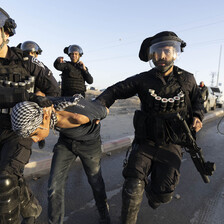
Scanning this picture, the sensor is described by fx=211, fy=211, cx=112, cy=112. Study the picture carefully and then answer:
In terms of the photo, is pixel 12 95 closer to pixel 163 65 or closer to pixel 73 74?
pixel 163 65

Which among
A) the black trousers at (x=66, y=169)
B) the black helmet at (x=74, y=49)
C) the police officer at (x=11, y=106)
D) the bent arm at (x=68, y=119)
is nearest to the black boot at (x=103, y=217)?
the black trousers at (x=66, y=169)

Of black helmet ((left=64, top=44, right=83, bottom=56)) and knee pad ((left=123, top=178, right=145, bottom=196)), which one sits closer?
knee pad ((left=123, top=178, right=145, bottom=196))

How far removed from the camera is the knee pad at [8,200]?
179cm

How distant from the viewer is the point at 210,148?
18.6 feet

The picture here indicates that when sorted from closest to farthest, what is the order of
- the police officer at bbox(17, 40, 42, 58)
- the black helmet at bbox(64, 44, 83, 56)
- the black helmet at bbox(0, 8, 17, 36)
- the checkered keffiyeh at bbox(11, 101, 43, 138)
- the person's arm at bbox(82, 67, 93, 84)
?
1. the checkered keffiyeh at bbox(11, 101, 43, 138)
2. the black helmet at bbox(0, 8, 17, 36)
3. the police officer at bbox(17, 40, 42, 58)
4. the person's arm at bbox(82, 67, 93, 84)
5. the black helmet at bbox(64, 44, 83, 56)

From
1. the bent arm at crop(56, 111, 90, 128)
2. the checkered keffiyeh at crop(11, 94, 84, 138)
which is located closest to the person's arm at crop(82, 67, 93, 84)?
the bent arm at crop(56, 111, 90, 128)

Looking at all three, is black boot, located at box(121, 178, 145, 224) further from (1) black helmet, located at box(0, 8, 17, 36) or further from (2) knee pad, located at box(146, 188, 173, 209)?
(1) black helmet, located at box(0, 8, 17, 36)

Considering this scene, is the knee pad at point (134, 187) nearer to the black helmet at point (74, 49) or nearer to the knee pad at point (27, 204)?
the knee pad at point (27, 204)

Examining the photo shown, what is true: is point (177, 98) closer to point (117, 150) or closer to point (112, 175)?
point (112, 175)

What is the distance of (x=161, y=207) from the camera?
278 cm

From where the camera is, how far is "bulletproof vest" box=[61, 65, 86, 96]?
4301 millimetres

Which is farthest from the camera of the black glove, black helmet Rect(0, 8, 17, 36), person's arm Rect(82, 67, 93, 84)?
person's arm Rect(82, 67, 93, 84)

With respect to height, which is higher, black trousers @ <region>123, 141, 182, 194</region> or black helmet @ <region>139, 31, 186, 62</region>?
black helmet @ <region>139, 31, 186, 62</region>

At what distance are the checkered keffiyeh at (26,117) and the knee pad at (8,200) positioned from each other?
48 centimetres
